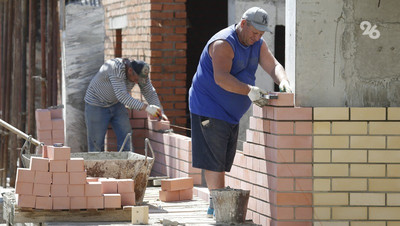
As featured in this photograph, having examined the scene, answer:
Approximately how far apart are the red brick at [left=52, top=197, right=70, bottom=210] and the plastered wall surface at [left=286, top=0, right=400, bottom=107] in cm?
213

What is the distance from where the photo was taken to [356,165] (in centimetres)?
701

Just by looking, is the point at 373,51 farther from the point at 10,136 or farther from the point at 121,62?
the point at 10,136

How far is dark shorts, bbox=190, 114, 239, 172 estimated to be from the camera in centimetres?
766

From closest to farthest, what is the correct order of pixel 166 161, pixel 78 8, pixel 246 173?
pixel 246 173 < pixel 166 161 < pixel 78 8

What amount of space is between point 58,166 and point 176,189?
58.3 inches

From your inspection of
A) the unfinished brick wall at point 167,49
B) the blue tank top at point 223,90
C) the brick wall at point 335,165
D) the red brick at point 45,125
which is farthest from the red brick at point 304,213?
the unfinished brick wall at point 167,49

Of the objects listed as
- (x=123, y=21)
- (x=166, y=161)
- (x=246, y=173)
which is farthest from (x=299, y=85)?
(x=123, y=21)

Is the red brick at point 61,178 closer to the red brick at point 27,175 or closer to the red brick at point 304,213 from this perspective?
the red brick at point 27,175

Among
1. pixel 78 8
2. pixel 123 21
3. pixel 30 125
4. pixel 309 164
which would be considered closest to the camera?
pixel 309 164

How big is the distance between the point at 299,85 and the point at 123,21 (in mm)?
6592

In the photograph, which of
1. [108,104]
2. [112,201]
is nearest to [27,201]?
[112,201]

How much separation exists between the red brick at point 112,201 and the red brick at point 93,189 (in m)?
0.07

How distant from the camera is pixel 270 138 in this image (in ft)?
23.6

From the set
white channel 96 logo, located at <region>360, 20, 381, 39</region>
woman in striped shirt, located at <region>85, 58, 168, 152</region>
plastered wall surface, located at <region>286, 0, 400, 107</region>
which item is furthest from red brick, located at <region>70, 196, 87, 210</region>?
woman in striped shirt, located at <region>85, 58, 168, 152</region>
